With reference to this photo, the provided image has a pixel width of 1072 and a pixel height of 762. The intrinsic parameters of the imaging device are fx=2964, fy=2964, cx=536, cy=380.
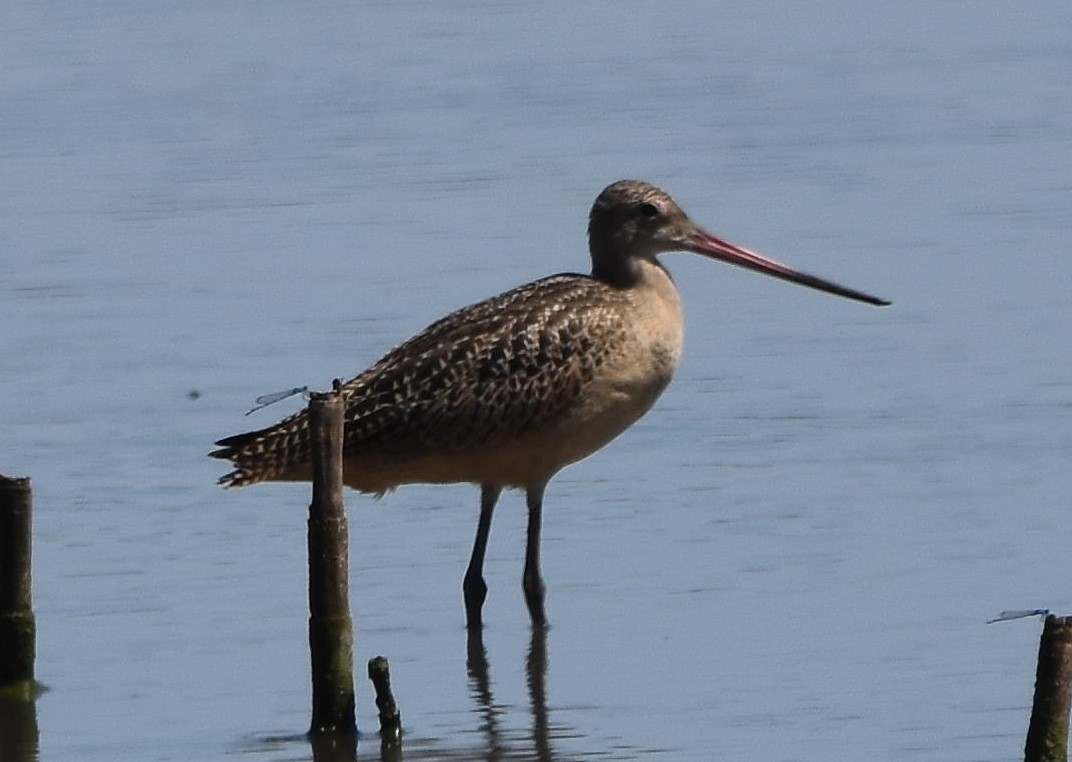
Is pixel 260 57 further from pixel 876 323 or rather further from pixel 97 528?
pixel 97 528

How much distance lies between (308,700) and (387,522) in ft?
8.90

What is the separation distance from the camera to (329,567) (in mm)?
8312

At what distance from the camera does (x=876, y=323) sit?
51.4 feet

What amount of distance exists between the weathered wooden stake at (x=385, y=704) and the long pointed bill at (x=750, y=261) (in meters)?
2.80

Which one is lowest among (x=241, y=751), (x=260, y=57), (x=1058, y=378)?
(x=241, y=751)

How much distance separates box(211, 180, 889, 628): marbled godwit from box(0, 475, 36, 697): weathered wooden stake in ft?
4.74

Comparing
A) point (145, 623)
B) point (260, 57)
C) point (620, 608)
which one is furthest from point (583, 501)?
point (260, 57)

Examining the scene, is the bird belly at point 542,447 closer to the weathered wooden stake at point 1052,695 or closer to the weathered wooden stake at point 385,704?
the weathered wooden stake at point 385,704

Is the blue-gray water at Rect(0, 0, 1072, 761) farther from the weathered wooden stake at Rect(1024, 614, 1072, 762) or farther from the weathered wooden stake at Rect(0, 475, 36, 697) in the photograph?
the weathered wooden stake at Rect(1024, 614, 1072, 762)

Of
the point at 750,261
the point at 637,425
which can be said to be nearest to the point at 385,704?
the point at 750,261

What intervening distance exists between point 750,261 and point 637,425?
2669 mm

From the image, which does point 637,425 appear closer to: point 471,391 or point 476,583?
point 476,583

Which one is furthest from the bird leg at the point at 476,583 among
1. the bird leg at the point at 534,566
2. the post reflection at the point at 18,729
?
the post reflection at the point at 18,729

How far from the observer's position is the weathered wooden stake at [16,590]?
881 centimetres
